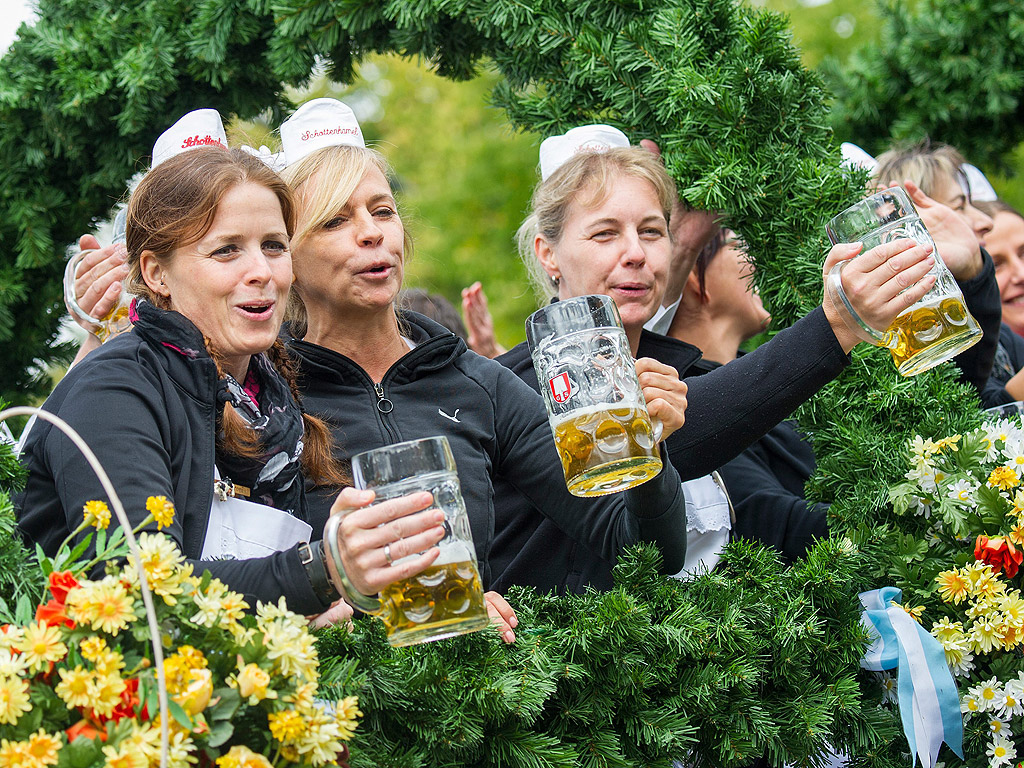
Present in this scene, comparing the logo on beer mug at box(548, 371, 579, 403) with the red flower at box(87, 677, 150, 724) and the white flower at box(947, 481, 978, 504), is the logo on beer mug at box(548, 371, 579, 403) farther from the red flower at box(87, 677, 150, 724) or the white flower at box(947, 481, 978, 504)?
the white flower at box(947, 481, 978, 504)

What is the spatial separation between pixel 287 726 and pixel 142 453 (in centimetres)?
55

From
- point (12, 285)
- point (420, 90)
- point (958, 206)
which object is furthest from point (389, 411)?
point (420, 90)

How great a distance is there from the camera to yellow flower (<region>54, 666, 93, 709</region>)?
137 centimetres

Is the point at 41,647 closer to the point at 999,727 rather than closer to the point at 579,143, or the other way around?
the point at 999,727

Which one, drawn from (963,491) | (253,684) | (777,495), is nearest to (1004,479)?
(963,491)

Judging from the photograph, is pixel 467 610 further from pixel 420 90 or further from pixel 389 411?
pixel 420 90

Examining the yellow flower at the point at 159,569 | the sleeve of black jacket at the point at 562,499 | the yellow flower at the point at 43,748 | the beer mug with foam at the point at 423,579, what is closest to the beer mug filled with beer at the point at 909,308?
the sleeve of black jacket at the point at 562,499

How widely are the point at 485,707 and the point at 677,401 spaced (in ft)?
2.14

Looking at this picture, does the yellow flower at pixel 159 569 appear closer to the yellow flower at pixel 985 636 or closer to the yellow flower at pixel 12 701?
the yellow flower at pixel 12 701

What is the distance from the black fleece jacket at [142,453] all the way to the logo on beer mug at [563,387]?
513 millimetres

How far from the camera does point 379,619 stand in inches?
72.9

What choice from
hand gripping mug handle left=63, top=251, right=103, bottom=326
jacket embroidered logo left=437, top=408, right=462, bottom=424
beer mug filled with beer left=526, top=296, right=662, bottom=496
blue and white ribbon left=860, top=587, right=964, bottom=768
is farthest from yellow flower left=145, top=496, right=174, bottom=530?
blue and white ribbon left=860, top=587, right=964, bottom=768

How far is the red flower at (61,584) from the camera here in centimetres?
146

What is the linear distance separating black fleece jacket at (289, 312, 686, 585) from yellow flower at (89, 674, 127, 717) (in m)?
0.91
